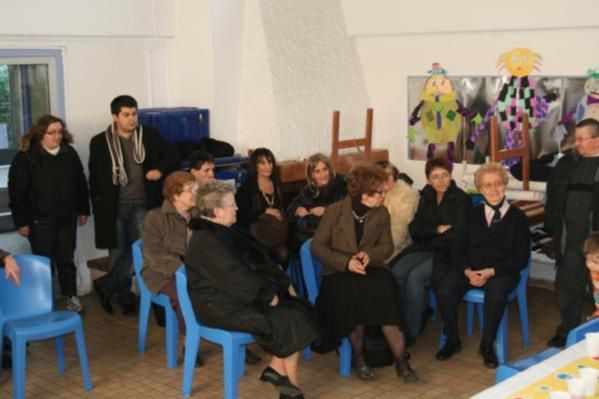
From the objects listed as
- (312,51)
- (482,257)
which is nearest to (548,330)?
(482,257)

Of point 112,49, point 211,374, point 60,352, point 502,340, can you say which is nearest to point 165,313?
point 211,374

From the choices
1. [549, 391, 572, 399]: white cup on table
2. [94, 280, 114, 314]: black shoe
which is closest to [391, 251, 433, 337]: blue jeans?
[94, 280, 114, 314]: black shoe

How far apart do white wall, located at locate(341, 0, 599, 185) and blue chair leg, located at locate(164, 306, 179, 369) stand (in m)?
3.27

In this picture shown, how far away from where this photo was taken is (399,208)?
20.5ft

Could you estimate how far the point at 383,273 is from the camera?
5.46m

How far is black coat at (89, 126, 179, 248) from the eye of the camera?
672 cm

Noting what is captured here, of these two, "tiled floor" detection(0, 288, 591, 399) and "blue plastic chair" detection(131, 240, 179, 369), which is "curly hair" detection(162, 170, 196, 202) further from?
"tiled floor" detection(0, 288, 591, 399)

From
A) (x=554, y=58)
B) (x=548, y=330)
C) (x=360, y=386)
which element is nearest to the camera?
(x=360, y=386)

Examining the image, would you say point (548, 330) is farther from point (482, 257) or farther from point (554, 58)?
point (554, 58)

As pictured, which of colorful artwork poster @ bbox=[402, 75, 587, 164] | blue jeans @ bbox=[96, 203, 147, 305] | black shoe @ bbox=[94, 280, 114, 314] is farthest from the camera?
colorful artwork poster @ bbox=[402, 75, 587, 164]

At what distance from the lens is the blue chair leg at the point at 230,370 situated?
194 inches

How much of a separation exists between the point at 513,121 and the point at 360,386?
304 centimetres

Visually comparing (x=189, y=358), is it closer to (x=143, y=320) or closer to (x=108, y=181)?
(x=143, y=320)

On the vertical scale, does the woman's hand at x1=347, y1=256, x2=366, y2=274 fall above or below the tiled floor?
above
